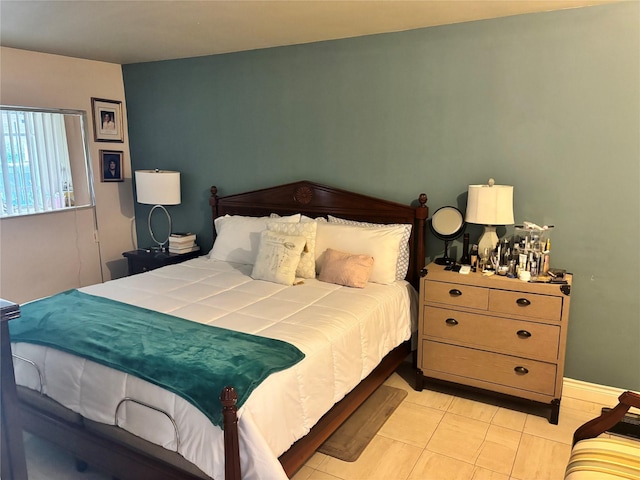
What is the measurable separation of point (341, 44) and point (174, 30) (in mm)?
1186

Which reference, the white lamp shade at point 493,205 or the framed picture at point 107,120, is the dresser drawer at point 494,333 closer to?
the white lamp shade at point 493,205

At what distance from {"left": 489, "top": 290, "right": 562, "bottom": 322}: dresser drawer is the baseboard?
2.31ft

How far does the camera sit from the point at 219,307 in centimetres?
287

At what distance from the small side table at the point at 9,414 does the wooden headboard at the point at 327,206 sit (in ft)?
8.58

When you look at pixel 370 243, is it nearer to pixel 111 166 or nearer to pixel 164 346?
pixel 164 346

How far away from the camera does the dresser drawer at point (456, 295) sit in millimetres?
2984

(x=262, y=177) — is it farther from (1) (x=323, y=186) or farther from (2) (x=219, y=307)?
(2) (x=219, y=307)

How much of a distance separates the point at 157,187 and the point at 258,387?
2811mm

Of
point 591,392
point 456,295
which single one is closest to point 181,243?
point 456,295

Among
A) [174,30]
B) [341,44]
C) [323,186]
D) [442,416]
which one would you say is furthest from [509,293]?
[174,30]

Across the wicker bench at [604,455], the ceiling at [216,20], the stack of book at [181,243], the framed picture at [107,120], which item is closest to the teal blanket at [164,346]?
the wicker bench at [604,455]

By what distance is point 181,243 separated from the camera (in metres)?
4.42

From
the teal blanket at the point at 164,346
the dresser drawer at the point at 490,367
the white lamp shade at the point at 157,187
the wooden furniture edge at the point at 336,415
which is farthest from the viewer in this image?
the white lamp shade at the point at 157,187

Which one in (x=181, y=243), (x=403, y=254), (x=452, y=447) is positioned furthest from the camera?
(x=181, y=243)
